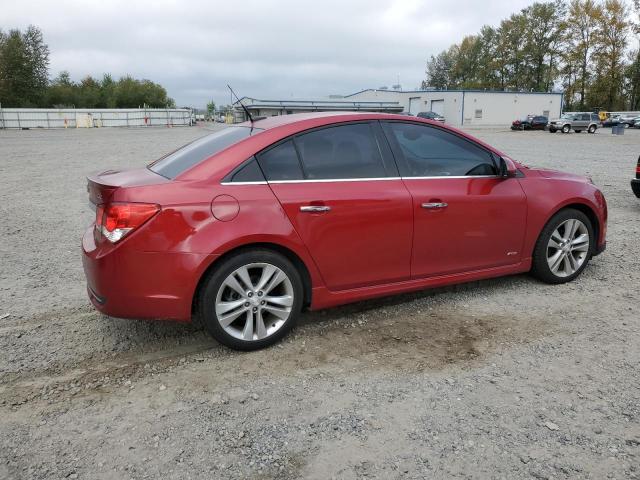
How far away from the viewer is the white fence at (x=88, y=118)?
50062 millimetres

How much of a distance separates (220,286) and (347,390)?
3.39 feet

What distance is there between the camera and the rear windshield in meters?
3.70

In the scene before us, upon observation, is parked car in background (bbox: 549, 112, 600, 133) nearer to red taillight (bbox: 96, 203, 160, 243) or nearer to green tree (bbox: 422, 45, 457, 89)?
red taillight (bbox: 96, 203, 160, 243)

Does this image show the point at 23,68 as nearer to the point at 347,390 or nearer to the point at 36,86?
the point at 36,86

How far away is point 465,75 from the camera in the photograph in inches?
4003

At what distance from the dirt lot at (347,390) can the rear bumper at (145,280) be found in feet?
1.27

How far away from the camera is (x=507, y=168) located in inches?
175

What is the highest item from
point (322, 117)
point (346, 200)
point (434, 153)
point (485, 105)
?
point (485, 105)

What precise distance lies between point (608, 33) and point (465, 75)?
31.1 metres

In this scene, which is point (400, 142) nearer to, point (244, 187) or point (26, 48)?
point (244, 187)

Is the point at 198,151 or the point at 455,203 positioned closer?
the point at 198,151

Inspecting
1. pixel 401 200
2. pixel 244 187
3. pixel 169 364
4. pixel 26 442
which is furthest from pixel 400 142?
pixel 26 442

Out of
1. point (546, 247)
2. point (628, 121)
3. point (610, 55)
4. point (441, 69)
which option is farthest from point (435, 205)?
point (441, 69)

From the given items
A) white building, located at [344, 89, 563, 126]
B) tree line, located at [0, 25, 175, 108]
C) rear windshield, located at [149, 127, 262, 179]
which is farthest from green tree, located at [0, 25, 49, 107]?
rear windshield, located at [149, 127, 262, 179]
